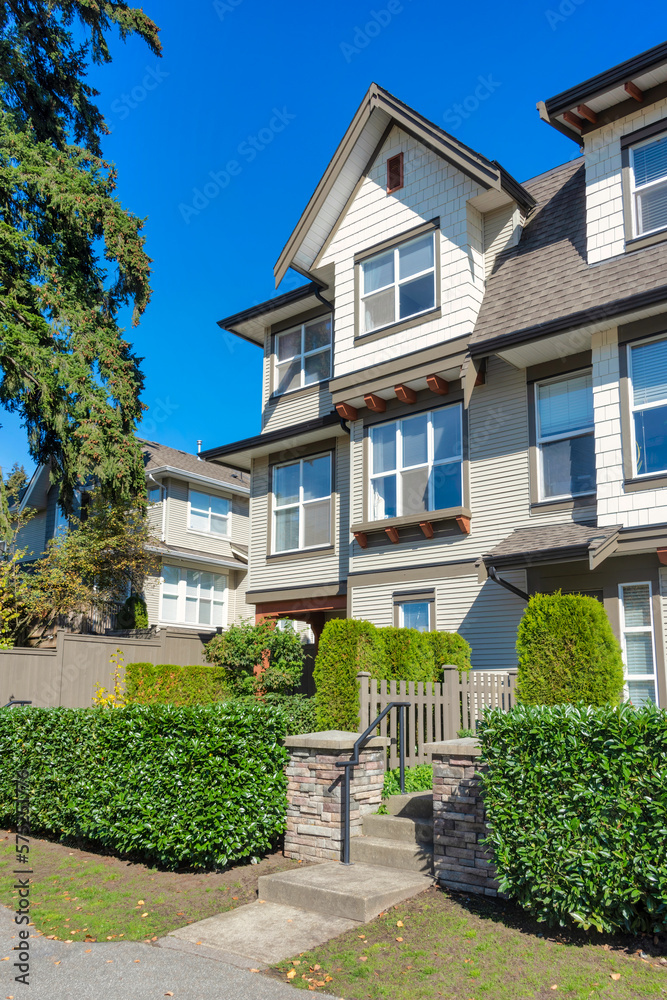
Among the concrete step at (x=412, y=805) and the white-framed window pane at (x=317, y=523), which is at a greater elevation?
the white-framed window pane at (x=317, y=523)

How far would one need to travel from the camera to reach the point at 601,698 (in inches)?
350

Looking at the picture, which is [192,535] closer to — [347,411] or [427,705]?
[347,411]

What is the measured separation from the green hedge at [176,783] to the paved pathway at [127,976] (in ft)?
6.23

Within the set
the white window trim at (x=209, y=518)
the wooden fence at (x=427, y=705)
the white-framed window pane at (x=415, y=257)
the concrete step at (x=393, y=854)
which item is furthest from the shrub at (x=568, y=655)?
the white window trim at (x=209, y=518)

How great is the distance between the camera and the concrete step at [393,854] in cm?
745

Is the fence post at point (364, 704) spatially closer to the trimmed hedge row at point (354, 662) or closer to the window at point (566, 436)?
the trimmed hedge row at point (354, 662)

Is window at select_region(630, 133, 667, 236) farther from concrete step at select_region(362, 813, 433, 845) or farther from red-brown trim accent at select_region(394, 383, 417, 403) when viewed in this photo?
concrete step at select_region(362, 813, 433, 845)

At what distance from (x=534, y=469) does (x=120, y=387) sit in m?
10.8

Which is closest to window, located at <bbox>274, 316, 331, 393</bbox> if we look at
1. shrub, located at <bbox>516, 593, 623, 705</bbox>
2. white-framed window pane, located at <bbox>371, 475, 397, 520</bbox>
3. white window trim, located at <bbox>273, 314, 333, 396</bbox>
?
white window trim, located at <bbox>273, 314, 333, 396</bbox>

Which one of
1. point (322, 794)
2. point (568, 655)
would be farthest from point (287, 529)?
point (322, 794)

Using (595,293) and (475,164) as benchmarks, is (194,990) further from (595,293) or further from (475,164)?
(475,164)

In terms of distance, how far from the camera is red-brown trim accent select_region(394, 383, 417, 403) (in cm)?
1493

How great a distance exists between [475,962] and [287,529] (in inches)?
524

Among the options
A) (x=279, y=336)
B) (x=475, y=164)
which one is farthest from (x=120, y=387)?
(x=475, y=164)
